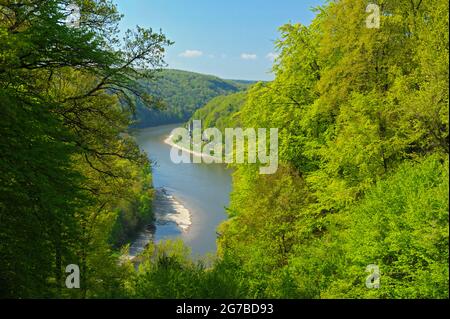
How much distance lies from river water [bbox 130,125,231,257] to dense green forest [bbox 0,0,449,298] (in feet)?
75.5

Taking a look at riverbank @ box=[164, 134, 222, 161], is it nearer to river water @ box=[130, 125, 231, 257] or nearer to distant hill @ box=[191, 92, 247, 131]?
river water @ box=[130, 125, 231, 257]

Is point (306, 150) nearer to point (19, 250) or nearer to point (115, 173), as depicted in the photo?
point (115, 173)

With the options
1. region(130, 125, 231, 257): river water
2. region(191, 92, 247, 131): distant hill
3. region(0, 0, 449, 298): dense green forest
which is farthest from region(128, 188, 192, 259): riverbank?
region(191, 92, 247, 131): distant hill

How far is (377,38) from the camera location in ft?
48.2

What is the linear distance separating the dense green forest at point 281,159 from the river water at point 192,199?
23008 millimetres

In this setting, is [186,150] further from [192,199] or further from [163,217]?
[163,217]

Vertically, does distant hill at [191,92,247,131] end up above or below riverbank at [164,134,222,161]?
above

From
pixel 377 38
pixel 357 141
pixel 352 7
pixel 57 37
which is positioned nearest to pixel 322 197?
pixel 357 141

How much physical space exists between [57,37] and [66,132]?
2.39 m

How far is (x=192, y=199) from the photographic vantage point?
65188mm

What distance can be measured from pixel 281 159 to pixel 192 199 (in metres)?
46.5

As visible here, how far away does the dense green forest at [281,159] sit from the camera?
9.18 meters

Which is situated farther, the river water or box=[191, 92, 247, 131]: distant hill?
box=[191, 92, 247, 131]: distant hill

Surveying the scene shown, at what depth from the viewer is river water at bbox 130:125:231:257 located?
1925 inches
